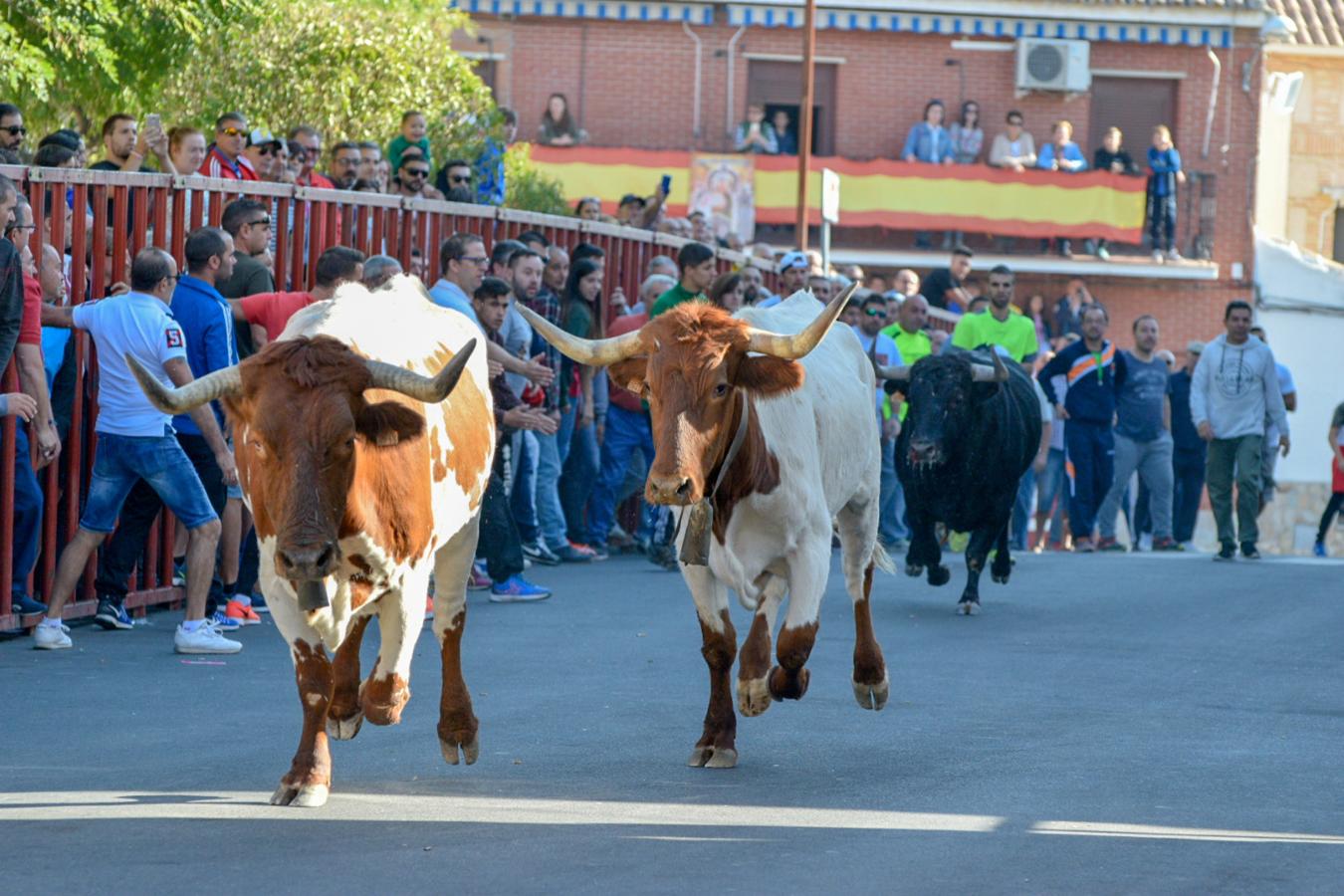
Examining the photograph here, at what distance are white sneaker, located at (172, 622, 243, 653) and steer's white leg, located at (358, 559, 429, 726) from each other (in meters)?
3.42

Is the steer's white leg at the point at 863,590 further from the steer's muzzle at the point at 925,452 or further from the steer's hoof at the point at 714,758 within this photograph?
the steer's muzzle at the point at 925,452

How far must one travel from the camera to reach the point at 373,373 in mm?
7168

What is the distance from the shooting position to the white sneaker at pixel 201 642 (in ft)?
35.7

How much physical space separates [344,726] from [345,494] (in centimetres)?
117

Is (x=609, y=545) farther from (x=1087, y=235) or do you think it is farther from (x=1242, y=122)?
(x=1242, y=122)

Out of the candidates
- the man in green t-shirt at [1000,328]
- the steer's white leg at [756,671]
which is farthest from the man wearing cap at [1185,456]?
the steer's white leg at [756,671]

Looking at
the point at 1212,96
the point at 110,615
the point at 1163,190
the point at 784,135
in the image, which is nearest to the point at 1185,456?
the point at 110,615

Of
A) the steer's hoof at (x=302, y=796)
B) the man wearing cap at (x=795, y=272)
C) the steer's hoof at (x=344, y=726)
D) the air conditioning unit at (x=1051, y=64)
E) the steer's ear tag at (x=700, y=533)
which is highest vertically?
the air conditioning unit at (x=1051, y=64)

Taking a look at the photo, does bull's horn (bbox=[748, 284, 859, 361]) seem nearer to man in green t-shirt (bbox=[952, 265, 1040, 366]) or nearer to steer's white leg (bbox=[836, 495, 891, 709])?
steer's white leg (bbox=[836, 495, 891, 709])

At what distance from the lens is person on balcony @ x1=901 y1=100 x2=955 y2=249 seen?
35656 mm

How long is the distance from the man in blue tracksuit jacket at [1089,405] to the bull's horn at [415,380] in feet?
43.1

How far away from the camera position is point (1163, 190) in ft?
117

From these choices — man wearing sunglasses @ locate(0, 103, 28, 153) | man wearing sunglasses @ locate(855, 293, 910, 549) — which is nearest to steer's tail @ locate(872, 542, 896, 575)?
man wearing sunglasses @ locate(0, 103, 28, 153)

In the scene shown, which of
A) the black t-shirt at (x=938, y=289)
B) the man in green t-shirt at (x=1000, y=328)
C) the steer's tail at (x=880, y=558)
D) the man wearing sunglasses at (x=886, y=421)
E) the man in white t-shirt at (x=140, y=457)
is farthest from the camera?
→ the black t-shirt at (x=938, y=289)
